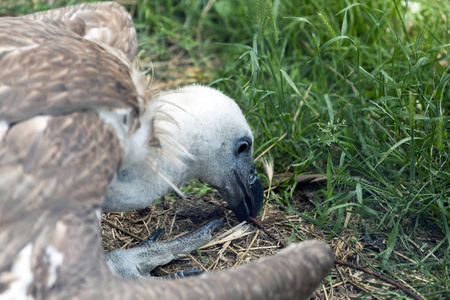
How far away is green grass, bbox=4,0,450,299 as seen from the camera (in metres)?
2.75

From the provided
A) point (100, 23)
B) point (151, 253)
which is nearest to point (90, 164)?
point (151, 253)

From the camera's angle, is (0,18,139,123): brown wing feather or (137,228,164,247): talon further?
(137,228,164,247): talon

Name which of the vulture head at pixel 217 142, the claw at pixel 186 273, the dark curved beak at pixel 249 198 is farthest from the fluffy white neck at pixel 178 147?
the claw at pixel 186 273

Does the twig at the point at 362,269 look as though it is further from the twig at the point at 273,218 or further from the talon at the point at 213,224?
the talon at the point at 213,224

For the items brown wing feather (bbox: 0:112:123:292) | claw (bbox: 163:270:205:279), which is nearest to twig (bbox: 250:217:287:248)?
claw (bbox: 163:270:205:279)

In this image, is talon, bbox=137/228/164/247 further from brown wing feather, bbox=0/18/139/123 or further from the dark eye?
brown wing feather, bbox=0/18/139/123

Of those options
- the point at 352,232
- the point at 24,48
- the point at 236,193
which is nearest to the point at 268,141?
the point at 236,193

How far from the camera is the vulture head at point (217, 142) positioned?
2.66 m

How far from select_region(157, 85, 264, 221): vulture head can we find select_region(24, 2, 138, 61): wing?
0.63 meters

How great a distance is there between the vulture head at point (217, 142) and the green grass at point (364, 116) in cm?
28

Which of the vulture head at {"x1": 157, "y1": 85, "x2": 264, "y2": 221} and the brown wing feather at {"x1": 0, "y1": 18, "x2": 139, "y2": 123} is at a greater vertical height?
the brown wing feather at {"x1": 0, "y1": 18, "x2": 139, "y2": 123}

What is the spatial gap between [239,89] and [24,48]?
163 cm

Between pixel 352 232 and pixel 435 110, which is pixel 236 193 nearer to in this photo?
pixel 352 232

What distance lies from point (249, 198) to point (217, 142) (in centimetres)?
39
